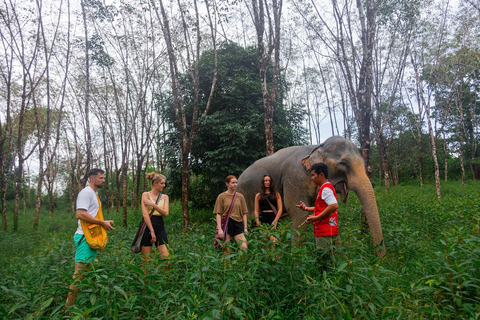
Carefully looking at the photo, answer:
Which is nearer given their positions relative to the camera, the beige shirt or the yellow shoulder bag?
the yellow shoulder bag

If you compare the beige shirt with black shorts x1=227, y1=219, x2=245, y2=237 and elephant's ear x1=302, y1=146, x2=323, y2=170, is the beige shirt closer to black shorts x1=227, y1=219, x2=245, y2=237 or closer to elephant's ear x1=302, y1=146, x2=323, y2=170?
black shorts x1=227, y1=219, x2=245, y2=237

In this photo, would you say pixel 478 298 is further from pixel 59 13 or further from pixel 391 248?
pixel 59 13

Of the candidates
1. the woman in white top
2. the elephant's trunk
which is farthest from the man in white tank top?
the elephant's trunk

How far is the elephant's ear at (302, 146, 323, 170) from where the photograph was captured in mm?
6078

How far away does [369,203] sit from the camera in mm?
5156

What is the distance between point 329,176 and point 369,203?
3.23 ft

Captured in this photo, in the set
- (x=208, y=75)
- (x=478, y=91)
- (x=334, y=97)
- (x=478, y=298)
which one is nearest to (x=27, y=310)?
(x=478, y=298)

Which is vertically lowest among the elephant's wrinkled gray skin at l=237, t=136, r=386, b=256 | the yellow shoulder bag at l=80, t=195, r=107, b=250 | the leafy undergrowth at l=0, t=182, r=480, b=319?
the leafy undergrowth at l=0, t=182, r=480, b=319

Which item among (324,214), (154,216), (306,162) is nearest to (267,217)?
(306,162)

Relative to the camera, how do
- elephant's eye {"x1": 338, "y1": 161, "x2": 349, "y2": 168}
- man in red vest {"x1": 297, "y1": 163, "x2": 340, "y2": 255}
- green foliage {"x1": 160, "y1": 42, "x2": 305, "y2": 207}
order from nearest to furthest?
man in red vest {"x1": 297, "y1": 163, "x2": 340, "y2": 255} → elephant's eye {"x1": 338, "y1": 161, "x2": 349, "y2": 168} → green foliage {"x1": 160, "y1": 42, "x2": 305, "y2": 207}

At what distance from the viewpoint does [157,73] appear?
53.4 feet

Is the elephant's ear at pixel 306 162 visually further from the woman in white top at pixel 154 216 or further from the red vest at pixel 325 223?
the woman in white top at pixel 154 216

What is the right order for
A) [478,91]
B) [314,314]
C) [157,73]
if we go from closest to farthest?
[314,314]
[157,73]
[478,91]

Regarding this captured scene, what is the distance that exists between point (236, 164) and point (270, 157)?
392 cm
